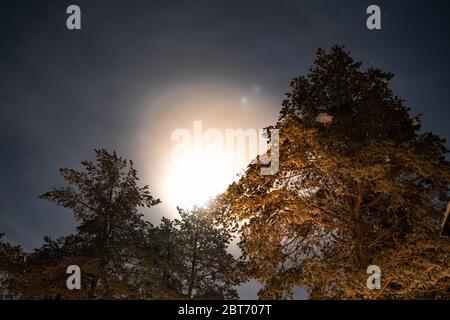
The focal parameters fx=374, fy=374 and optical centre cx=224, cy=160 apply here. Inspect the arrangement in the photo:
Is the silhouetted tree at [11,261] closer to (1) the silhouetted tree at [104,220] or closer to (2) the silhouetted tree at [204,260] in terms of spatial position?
(1) the silhouetted tree at [104,220]

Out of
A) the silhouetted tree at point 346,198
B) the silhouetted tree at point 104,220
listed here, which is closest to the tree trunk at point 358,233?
the silhouetted tree at point 346,198

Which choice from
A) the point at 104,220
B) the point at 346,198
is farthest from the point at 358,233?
the point at 104,220

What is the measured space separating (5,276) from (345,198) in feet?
61.9

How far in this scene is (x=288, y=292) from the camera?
39.5ft

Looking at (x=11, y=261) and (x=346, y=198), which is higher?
(x=346, y=198)

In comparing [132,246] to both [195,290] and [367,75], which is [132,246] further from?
[367,75]

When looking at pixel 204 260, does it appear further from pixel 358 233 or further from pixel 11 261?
pixel 358 233

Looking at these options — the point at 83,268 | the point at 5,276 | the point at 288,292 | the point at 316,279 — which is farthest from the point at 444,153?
the point at 5,276

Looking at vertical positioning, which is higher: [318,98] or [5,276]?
[318,98]

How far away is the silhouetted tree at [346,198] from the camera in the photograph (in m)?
10.4

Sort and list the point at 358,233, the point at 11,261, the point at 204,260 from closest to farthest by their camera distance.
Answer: the point at 358,233
the point at 11,261
the point at 204,260

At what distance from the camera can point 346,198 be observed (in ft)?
42.1

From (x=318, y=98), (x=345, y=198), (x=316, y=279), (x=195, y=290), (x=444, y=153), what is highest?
(x=318, y=98)
